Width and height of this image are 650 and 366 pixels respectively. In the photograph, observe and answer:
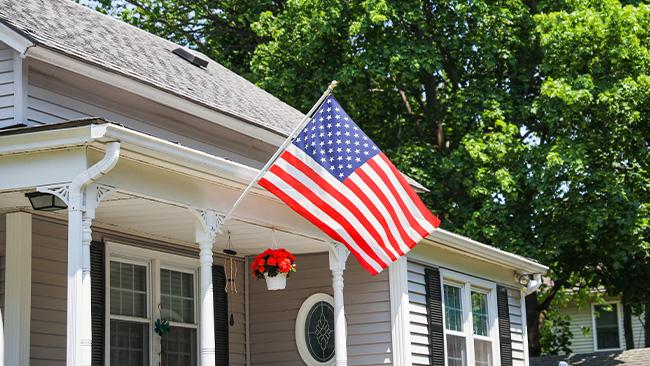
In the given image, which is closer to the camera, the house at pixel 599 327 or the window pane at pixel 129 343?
the window pane at pixel 129 343

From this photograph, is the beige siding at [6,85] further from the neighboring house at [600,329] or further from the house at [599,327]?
the neighboring house at [600,329]

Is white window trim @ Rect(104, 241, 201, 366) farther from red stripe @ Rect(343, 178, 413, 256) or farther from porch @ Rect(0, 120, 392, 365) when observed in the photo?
red stripe @ Rect(343, 178, 413, 256)

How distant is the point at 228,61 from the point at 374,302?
1499 centimetres

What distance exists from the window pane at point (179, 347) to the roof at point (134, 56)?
2.83 metres

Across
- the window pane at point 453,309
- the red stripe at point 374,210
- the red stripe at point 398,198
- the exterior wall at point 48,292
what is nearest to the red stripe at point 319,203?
the red stripe at point 374,210

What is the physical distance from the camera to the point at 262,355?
14.4 m

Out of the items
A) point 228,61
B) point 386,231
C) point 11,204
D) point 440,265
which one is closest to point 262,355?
point 440,265

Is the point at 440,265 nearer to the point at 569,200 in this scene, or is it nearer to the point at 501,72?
the point at 569,200

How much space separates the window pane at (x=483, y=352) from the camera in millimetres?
15867

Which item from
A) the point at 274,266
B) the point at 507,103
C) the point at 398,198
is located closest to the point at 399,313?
→ the point at 274,266

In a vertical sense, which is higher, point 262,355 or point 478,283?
point 478,283

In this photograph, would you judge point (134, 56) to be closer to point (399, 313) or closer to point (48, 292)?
point (48, 292)

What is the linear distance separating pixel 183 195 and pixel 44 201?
4.43 ft

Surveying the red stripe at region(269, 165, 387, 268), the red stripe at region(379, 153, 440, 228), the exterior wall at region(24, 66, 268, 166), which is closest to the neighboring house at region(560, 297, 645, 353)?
the exterior wall at region(24, 66, 268, 166)
